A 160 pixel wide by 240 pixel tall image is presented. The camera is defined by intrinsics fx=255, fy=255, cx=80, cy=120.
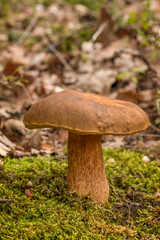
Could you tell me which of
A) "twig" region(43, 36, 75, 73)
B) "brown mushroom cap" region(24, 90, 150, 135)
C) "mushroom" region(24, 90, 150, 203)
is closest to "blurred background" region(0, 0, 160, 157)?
"twig" region(43, 36, 75, 73)

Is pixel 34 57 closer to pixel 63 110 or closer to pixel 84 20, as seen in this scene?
pixel 84 20

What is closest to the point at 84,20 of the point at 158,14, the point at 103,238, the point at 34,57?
the point at 158,14

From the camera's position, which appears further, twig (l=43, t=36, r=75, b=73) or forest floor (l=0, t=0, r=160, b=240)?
twig (l=43, t=36, r=75, b=73)

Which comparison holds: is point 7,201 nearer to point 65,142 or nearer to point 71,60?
point 65,142

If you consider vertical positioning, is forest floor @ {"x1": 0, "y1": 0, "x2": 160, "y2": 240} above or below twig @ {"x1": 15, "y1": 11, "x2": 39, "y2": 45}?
below

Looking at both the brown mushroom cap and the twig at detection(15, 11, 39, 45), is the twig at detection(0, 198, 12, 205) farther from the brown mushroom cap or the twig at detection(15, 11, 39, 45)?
the twig at detection(15, 11, 39, 45)

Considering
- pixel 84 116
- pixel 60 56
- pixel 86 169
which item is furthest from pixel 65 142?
pixel 60 56

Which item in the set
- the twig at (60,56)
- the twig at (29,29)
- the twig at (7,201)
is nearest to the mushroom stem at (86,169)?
the twig at (7,201)
